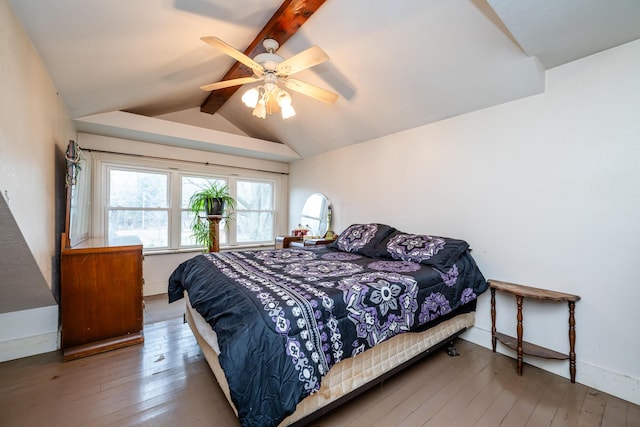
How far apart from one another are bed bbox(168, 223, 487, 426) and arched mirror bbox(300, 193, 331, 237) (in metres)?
1.49

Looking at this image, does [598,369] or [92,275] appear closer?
[598,369]

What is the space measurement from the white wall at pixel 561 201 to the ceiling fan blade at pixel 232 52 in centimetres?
193

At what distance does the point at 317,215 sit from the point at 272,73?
2.61m

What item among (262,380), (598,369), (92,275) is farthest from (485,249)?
(92,275)

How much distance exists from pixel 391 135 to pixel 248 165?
259 centimetres

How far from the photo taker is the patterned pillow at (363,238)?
9.61 feet

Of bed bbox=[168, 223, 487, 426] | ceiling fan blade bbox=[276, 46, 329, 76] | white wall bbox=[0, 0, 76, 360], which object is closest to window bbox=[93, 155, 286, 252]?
white wall bbox=[0, 0, 76, 360]

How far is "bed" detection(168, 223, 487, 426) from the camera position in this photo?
1.20 m

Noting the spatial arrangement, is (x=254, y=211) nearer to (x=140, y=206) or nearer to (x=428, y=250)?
(x=140, y=206)

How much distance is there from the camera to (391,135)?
3322 mm

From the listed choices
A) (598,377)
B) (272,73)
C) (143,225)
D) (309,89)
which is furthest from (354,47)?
(143,225)

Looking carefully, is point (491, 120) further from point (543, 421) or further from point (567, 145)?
point (543, 421)

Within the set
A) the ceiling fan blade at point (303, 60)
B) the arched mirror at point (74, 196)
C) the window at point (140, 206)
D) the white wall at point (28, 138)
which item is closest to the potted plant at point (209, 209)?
the window at point (140, 206)

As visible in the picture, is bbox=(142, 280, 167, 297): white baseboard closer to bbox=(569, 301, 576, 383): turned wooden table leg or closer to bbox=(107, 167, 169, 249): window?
bbox=(107, 167, 169, 249): window
